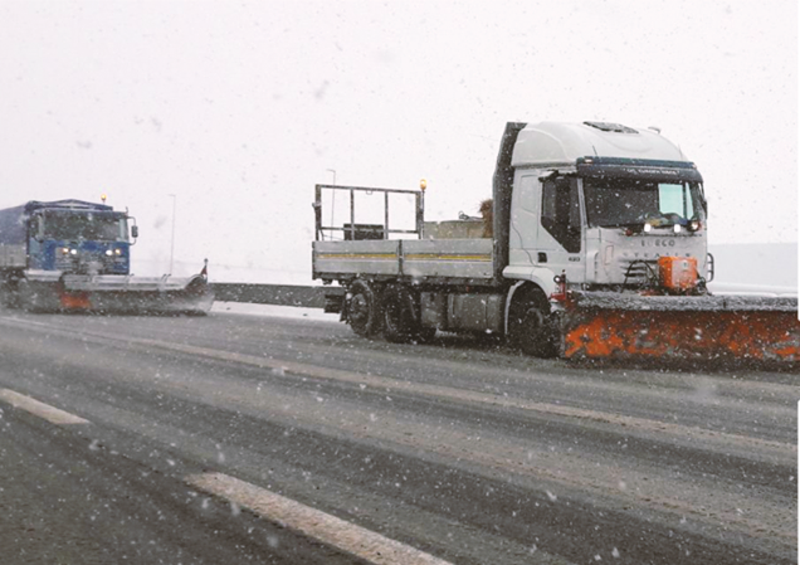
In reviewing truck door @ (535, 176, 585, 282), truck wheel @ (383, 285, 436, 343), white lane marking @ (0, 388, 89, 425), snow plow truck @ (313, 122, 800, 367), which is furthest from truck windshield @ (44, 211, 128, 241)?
white lane marking @ (0, 388, 89, 425)

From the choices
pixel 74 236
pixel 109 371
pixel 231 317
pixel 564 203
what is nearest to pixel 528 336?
pixel 564 203

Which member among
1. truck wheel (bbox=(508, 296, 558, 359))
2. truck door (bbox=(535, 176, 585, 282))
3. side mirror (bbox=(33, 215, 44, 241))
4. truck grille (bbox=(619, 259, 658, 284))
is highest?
side mirror (bbox=(33, 215, 44, 241))

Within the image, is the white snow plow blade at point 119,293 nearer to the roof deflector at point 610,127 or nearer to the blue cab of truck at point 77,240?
the blue cab of truck at point 77,240

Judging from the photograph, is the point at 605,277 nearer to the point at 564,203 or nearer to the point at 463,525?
the point at 564,203

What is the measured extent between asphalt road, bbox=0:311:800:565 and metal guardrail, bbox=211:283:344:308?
13401mm

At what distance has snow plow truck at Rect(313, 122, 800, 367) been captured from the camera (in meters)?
11.5

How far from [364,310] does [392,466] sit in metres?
10.7

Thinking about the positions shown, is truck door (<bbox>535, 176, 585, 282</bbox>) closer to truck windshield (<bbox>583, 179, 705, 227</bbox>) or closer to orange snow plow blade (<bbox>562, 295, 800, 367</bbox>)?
truck windshield (<bbox>583, 179, 705, 227</bbox>)

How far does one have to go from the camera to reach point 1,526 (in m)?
4.22

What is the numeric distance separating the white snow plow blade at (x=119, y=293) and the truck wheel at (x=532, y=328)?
12.3 m

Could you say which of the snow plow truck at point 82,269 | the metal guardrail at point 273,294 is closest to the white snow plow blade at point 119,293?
the snow plow truck at point 82,269

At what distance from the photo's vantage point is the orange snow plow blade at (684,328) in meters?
11.2

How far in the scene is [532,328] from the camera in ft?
41.4

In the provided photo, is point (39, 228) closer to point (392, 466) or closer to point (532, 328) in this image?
point (532, 328)
